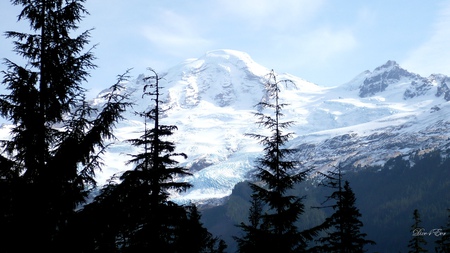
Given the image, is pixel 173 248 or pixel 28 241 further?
pixel 173 248

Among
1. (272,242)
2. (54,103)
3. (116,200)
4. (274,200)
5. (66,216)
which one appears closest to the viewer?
(116,200)

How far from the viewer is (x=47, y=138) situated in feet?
40.4

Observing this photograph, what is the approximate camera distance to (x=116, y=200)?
1072cm

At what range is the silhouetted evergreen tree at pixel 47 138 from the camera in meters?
11.0

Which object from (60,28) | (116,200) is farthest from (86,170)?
(60,28)

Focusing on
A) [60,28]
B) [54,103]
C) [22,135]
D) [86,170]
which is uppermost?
[60,28]

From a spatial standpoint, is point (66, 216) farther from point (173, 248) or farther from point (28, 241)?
point (173, 248)

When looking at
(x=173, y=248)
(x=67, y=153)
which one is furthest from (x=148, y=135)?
(x=67, y=153)

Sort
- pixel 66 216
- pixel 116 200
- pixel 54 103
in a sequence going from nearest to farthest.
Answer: pixel 116 200
pixel 66 216
pixel 54 103

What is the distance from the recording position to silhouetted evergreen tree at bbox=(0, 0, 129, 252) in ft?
36.2

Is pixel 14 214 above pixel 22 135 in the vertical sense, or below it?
below

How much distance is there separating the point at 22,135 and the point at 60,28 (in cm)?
331

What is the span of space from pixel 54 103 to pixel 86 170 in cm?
208

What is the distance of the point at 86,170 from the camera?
11.8 metres
